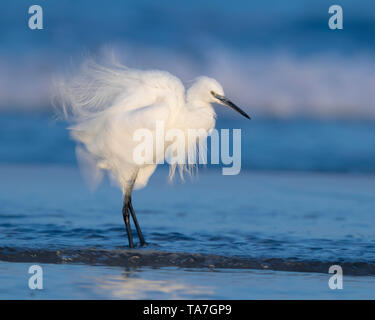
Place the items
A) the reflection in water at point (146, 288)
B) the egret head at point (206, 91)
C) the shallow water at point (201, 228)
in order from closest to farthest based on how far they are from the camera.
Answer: the reflection in water at point (146, 288) → the shallow water at point (201, 228) → the egret head at point (206, 91)

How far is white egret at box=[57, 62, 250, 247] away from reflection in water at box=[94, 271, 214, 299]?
6.76 feet

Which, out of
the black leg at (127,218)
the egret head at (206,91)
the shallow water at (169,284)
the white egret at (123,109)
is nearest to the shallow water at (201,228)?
the shallow water at (169,284)

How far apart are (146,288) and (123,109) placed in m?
2.66

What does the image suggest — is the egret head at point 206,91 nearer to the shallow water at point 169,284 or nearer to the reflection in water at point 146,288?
the shallow water at point 169,284

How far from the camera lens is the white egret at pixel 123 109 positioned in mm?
8836

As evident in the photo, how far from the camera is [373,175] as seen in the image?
54.4 ft

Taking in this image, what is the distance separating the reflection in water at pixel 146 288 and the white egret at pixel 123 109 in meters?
2.06

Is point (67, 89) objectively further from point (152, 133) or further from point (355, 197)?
point (355, 197)

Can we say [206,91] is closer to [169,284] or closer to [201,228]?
[201,228]

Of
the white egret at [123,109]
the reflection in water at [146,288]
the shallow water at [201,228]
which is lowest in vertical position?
the reflection in water at [146,288]

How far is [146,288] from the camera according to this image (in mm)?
6871

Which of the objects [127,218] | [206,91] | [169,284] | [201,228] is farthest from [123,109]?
[169,284]

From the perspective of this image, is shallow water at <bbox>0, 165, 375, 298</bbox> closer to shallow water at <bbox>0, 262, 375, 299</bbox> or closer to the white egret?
shallow water at <bbox>0, 262, 375, 299</bbox>
